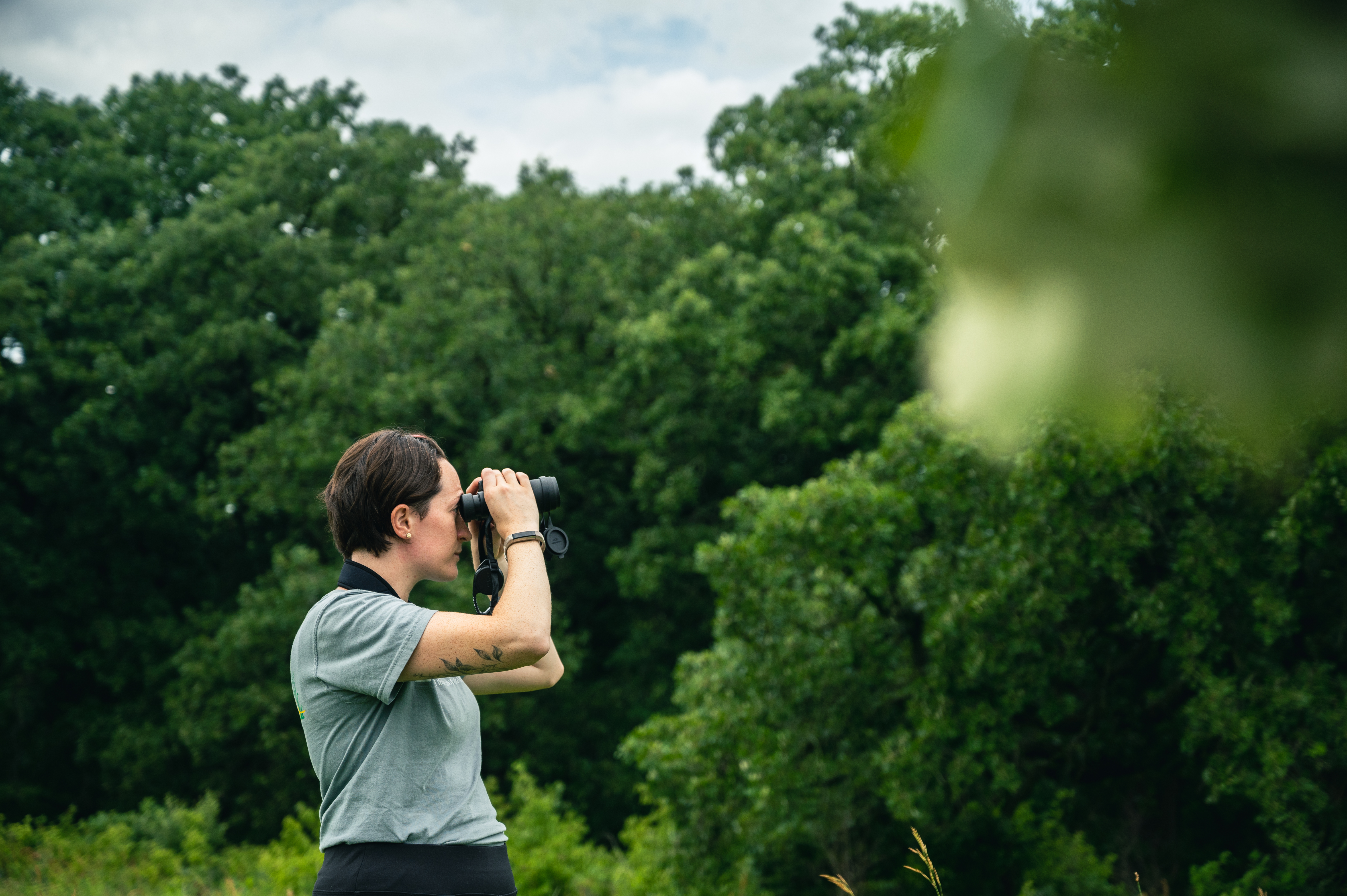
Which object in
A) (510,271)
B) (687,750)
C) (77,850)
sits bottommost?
(77,850)

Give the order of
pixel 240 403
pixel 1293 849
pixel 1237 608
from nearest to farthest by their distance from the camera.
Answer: pixel 1293 849 < pixel 1237 608 < pixel 240 403

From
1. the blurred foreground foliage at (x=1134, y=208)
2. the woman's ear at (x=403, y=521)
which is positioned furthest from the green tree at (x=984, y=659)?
the blurred foreground foliage at (x=1134, y=208)

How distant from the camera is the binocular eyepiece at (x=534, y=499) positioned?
6.16 ft

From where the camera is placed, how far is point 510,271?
586 inches

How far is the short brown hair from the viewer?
1.79 metres

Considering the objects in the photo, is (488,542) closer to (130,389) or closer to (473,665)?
(473,665)

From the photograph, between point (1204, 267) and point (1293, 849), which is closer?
point (1204, 267)

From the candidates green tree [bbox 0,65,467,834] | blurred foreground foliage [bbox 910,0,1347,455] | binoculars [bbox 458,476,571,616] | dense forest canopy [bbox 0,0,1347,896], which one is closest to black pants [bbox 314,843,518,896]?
binoculars [bbox 458,476,571,616]

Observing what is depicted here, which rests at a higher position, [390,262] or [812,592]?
[390,262]

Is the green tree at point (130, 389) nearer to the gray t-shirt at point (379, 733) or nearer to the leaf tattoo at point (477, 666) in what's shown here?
the gray t-shirt at point (379, 733)

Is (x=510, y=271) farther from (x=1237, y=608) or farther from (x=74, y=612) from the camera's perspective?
(x=1237, y=608)

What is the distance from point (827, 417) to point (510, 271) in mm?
5559

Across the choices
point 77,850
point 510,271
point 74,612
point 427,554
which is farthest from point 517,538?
point 74,612

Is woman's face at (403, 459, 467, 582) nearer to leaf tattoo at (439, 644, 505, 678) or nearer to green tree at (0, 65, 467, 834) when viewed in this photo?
leaf tattoo at (439, 644, 505, 678)
